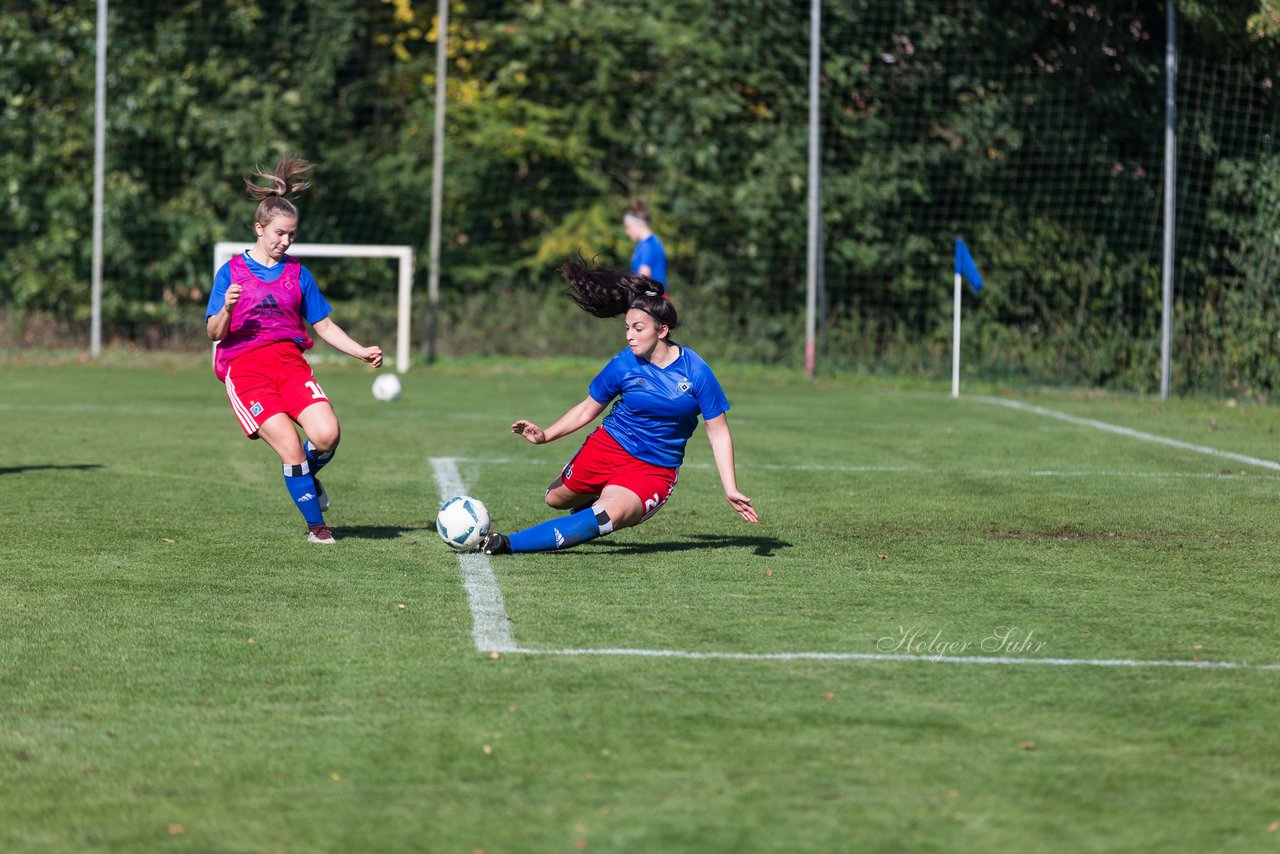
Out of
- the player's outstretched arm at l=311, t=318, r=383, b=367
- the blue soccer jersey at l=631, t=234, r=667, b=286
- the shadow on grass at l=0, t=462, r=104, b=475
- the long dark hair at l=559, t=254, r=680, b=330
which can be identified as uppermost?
the blue soccer jersey at l=631, t=234, r=667, b=286

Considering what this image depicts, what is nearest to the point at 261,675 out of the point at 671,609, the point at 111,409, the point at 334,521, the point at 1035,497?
the point at 671,609

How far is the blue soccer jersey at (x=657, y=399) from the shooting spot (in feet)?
25.4

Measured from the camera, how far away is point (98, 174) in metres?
20.6

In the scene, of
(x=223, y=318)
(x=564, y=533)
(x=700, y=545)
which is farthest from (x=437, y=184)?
(x=564, y=533)

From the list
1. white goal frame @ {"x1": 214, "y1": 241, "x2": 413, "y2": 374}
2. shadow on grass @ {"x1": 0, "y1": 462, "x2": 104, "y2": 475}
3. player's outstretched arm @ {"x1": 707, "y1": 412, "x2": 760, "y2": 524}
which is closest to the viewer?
player's outstretched arm @ {"x1": 707, "y1": 412, "x2": 760, "y2": 524}

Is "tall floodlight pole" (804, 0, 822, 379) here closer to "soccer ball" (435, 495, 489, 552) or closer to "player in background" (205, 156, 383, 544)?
"player in background" (205, 156, 383, 544)

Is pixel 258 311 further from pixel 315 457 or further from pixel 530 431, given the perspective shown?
pixel 530 431

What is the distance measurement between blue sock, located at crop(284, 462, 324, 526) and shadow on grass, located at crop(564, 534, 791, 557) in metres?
1.30

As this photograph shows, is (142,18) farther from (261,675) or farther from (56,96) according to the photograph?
(261,675)

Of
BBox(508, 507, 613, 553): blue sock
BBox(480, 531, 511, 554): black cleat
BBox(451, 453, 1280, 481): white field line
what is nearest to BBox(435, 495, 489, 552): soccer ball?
BBox(480, 531, 511, 554): black cleat

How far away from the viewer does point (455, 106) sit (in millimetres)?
22516

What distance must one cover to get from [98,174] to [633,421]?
48.2 feet

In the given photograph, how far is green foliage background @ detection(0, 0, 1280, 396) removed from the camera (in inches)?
762

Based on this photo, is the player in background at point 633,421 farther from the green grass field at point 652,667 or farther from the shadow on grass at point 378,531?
the shadow on grass at point 378,531
